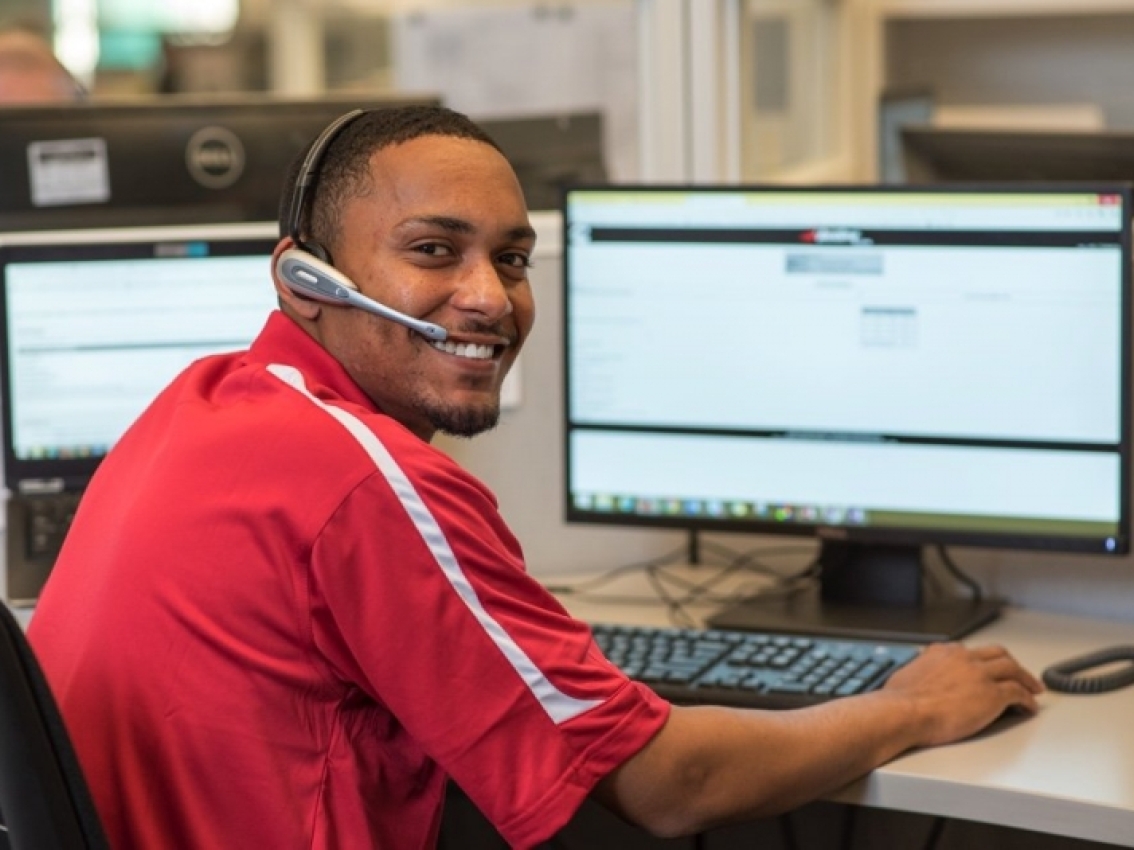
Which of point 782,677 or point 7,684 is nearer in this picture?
point 7,684

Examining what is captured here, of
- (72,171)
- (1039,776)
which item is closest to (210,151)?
(72,171)

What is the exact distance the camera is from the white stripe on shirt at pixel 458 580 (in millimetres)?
1094

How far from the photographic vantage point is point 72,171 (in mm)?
2400

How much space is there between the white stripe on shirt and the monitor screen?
0.76 m

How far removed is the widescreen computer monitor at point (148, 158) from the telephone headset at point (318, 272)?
3.66ft

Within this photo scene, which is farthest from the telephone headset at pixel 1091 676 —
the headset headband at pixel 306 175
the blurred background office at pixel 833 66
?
the blurred background office at pixel 833 66

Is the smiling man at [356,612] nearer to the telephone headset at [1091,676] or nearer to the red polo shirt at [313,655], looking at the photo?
the red polo shirt at [313,655]

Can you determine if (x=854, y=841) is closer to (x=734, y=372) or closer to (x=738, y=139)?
(x=734, y=372)

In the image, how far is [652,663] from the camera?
154 cm

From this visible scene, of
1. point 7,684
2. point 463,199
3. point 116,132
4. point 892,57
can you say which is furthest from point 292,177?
point 892,57

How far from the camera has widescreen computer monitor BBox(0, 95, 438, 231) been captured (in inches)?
93.0

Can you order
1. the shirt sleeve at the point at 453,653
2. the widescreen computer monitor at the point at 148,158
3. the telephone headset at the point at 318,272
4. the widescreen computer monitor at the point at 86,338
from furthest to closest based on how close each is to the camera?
the widescreen computer monitor at the point at 148,158
the widescreen computer monitor at the point at 86,338
the telephone headset at the point at 318,272
the shirt sleeve at the point at 453,653

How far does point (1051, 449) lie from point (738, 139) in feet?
2.04

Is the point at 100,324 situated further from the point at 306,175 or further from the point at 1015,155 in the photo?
the point at 1015,155
